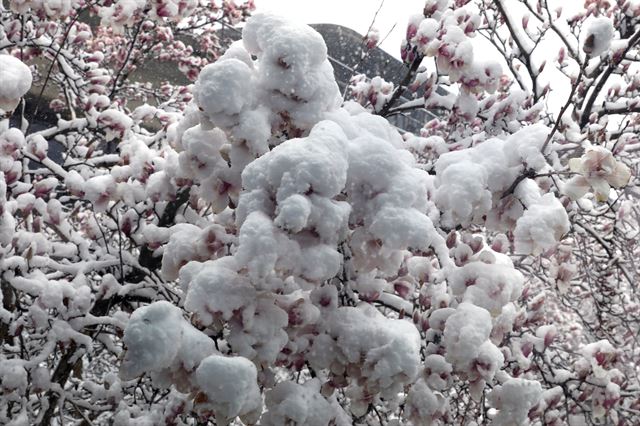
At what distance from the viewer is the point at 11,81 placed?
1.73m

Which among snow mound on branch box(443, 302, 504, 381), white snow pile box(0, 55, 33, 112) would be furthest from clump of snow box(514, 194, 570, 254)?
white snow pile box(0, 55, 33, 112)

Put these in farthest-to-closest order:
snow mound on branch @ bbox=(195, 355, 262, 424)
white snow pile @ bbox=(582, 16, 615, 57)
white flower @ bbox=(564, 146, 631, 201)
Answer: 1. white snow pile @ bbox=(582, 16, 615, 57)
2. white flower @ bbox=(564, 146, 631, 201)
3. snow mound on branch @ bbox=(195, 355, 262, 424)

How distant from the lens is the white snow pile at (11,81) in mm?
1727

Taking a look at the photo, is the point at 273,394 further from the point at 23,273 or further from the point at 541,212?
the point at 23,273

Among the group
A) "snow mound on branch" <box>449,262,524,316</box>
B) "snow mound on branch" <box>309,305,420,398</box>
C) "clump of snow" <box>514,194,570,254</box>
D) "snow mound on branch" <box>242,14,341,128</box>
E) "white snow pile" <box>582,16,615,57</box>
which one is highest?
"white snow pile" <box>582,16,615,57</box>

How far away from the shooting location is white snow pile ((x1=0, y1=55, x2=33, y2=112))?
1727 millimetres

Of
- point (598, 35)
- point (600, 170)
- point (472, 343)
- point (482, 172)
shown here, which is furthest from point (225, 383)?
point (598, 35)

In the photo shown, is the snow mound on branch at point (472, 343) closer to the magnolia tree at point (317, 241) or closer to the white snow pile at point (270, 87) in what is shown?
the magnolia tree at point (317, 241)

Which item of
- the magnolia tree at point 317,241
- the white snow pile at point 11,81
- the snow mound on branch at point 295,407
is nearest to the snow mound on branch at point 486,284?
the magnolia tree at point 317,241

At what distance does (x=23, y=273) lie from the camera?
7.95 ft

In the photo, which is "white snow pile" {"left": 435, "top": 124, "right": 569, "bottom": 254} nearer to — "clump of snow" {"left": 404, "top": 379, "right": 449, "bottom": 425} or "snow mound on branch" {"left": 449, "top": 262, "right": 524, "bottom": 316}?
"snow mound on branch" {"left": 449, "top": 262, "right": 524, "bottom": 316}

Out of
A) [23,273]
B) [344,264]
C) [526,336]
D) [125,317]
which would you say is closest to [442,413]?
[344,264]

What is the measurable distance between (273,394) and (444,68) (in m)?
1.34

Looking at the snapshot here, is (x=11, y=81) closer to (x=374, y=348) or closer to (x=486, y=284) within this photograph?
(x=374, y=348)
